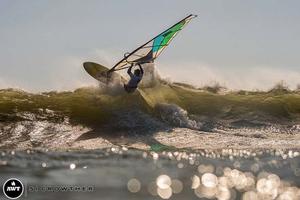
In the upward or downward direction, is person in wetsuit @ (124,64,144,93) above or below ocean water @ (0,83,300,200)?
above

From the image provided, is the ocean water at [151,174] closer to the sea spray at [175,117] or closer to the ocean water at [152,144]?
the ocean water at [152,144]

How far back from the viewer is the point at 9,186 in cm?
903

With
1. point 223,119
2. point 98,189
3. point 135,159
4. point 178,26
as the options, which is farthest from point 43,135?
point 223,119

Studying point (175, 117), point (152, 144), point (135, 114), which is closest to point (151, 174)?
point (152, 144)

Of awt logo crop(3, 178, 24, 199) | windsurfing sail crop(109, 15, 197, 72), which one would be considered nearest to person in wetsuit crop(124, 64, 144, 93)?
windsurfing sail crop(109, 15, 197, 72)

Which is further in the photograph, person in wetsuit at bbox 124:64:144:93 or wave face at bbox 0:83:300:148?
person in wetsuit at bbox 124:64:144:93

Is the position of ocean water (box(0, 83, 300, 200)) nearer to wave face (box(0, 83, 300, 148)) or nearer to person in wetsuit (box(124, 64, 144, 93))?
wave face (box(0, 83, 300, 148))

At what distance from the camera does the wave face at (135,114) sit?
2358 centimetres

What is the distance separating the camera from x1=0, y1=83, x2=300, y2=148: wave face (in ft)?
77.4

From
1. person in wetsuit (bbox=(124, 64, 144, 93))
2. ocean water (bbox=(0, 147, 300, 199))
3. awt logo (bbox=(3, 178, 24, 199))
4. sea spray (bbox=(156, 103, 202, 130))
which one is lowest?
awt logo (bbox=(3, 178, 24, 199))

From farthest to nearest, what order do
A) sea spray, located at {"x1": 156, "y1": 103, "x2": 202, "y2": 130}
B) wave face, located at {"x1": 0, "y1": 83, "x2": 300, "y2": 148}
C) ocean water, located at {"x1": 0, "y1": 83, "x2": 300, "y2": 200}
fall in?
sea spray, located at {"x1": 156, "y1": 103, "x2": 202, "y2": 130} < wave face, located at {"x1": 0, "y1": 83, "x2": 300, "y2": 148} < ocean water, located at {"x1": 0, "y1": 83, "x2": 300, "y2": 200}

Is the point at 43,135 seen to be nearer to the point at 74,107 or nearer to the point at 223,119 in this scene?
the point at 74,107

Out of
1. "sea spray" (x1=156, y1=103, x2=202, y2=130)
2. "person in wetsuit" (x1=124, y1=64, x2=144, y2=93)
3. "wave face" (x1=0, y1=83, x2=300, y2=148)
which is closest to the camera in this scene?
"wave face" (x1=0, y1=83, x2=300, y2=148)

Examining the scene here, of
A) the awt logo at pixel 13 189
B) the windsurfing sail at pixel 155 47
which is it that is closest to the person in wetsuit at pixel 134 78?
the windsurfing sail at pixel 155 47
